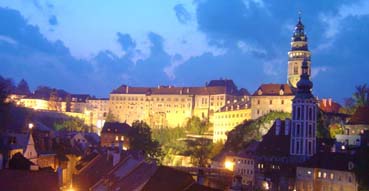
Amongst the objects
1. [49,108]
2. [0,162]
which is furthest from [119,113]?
[0,162]

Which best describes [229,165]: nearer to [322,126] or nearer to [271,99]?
[322,126]

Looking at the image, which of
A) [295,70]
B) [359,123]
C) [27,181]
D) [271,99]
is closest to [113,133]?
[271,99]

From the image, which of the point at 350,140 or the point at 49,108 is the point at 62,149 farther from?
the point at 49,108

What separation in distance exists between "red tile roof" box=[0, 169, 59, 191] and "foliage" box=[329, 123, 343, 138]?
61.7 metres

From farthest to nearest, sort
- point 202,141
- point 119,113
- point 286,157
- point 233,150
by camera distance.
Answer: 1. point 119,113
2. point 202,141
3. point 233,150
4. point 286,157

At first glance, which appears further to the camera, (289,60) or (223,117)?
(223,117)

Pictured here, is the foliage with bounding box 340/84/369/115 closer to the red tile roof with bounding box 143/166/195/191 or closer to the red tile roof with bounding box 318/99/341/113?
the red tile roof with bounding box 318/99/341/113

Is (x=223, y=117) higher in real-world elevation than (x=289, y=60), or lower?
lower

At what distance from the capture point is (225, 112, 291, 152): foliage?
93062mm

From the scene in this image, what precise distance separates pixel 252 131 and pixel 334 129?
48.5 ft

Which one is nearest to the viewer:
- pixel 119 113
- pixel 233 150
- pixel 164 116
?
pixel 233 150

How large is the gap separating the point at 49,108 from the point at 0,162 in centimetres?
14346

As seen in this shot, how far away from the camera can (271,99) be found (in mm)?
105250

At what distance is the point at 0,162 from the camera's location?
31016 millimetres
